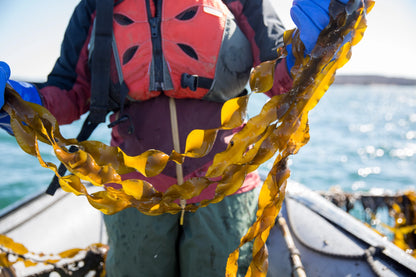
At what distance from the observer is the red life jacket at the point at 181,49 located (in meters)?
1.32

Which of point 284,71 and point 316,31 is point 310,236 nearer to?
point 284,71

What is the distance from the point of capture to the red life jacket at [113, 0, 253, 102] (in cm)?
132

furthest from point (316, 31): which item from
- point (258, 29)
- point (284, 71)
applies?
point (258, 29)

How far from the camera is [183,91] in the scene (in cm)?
133

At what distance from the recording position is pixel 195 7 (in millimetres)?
1327

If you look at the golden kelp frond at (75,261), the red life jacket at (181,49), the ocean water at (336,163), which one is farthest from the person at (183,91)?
the ocean water at (336,163)

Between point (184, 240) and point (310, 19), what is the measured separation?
0.95 m

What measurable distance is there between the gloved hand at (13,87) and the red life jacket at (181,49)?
36cm

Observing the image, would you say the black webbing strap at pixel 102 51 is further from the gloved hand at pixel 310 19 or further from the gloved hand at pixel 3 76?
the gloved hand at pixel 310 19

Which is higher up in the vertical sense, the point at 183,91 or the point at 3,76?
the point at 3,76

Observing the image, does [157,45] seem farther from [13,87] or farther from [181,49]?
[13,87]

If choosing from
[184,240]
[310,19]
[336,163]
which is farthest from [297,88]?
[336,163]

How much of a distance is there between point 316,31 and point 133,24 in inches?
28.3

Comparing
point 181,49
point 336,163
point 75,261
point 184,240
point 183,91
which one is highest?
point 181,49
